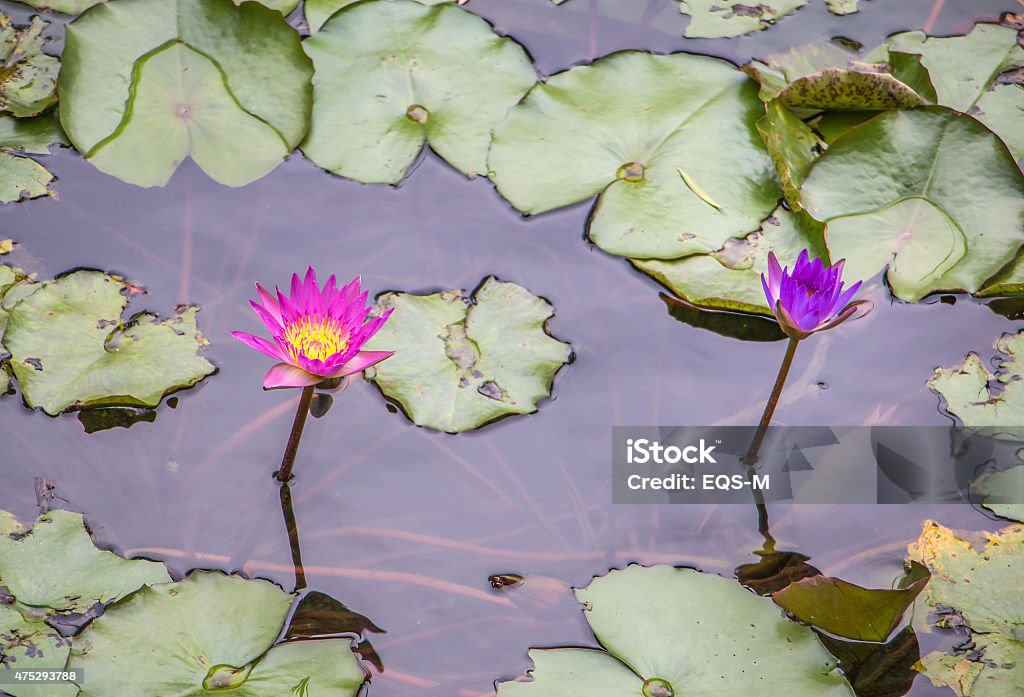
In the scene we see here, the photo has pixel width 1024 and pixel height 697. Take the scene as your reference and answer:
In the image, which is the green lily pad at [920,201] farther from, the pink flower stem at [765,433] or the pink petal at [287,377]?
the pink petal at [287,377]

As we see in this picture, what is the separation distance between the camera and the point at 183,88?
293 centimetres

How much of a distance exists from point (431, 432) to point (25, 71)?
6.27 ft

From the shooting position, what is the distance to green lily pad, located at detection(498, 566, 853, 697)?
2041mm

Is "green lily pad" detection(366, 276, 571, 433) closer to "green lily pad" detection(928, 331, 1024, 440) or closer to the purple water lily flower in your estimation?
the purple water lily flower

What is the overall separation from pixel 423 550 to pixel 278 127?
57.6 inches

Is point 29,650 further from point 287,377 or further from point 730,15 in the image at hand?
point 730,15

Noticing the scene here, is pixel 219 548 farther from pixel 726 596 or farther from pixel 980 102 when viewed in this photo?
pixel 980 102

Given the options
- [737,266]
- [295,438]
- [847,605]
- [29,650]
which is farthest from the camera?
[737,266]

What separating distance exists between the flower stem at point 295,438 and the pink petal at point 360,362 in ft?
0.27

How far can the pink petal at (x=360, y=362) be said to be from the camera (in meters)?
2.15

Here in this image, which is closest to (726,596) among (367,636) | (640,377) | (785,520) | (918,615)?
(785,520)

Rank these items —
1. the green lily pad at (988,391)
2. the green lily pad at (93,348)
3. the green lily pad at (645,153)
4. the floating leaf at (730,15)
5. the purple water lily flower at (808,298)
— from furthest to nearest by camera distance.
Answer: the floating leaf at (730,15) → the green lily pad at (645,153) → the green lily pad at (988,391) → the green lily pad at (93,348) → the purple water lily flower at (808,298)

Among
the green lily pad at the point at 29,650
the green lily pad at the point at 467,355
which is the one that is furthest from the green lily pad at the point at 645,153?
the green lily pad at the point at 29,650

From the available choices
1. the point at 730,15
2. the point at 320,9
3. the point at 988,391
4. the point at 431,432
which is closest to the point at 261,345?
the point at 431,432
